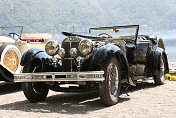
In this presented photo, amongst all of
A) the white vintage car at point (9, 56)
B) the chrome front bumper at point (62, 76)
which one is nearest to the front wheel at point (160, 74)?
the chrome front bumper at point (62, 76)

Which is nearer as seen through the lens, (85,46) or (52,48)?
(85,46)

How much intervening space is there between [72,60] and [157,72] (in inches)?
142

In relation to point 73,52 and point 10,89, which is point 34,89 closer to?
point 73,52

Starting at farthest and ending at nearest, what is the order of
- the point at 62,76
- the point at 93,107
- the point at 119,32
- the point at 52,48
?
the point at 119,32 → the point at 52,48 → the point at 93,107 → the point at 62,76

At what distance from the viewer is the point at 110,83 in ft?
19.5

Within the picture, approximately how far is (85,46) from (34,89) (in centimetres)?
152

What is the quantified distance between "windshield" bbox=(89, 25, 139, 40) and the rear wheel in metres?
2.24

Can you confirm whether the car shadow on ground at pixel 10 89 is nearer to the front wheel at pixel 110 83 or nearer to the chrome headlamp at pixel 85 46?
the chrome headlamp at pixel 85 46

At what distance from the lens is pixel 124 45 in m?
7.17

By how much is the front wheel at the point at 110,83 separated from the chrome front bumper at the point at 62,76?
22 centimetres

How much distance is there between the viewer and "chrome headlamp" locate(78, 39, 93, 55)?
585 cm

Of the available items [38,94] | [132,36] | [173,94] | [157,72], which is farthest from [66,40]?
[157,72]

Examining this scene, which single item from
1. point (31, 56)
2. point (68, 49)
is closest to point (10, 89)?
point (31, 56)

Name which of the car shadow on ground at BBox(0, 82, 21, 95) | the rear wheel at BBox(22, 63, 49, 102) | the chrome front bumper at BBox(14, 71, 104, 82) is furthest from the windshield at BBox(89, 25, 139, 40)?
the car shadow on ground at BBox(0, 82, 21, 95)
